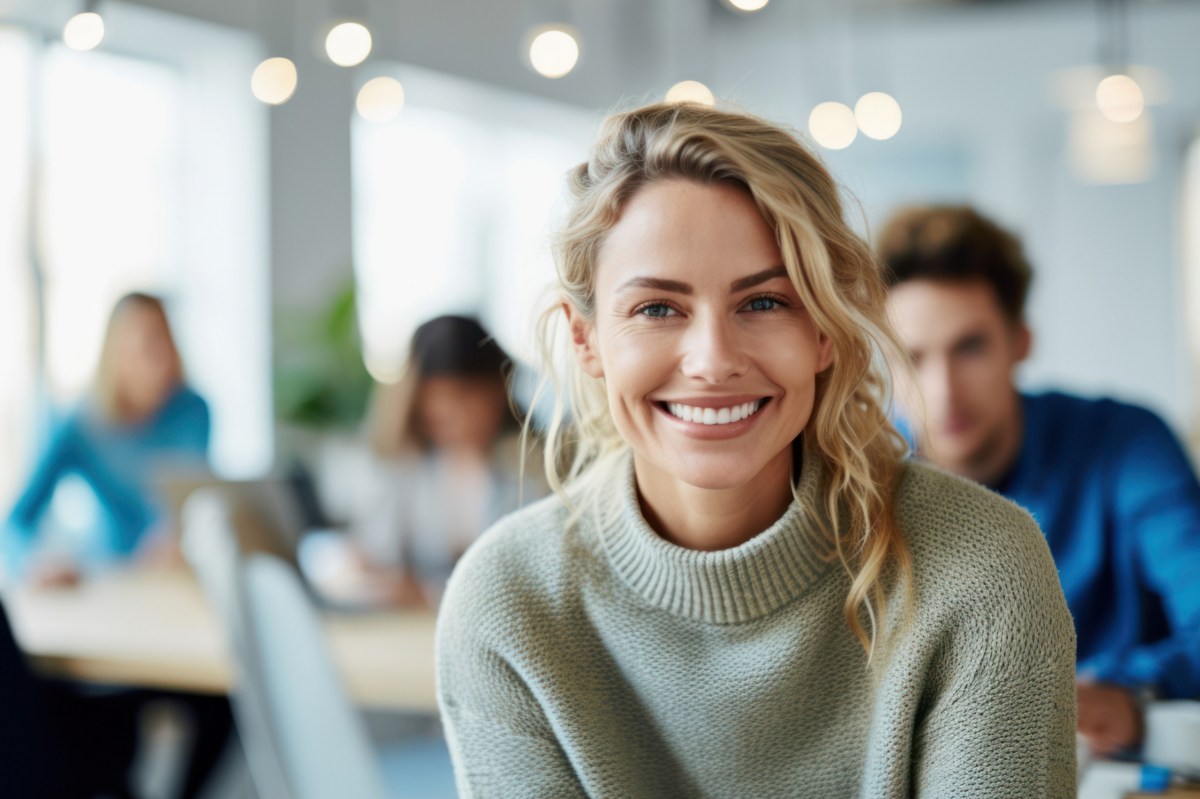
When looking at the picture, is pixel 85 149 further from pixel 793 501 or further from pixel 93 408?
pixel 793 501

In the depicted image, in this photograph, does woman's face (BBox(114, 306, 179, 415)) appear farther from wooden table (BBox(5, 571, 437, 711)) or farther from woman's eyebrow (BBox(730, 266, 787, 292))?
woman's eyebrow (BBox(730, 266, 787, 292))

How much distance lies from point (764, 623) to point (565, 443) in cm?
→ 43

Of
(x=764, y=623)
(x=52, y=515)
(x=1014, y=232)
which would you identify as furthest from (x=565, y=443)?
(x=52, y=515)

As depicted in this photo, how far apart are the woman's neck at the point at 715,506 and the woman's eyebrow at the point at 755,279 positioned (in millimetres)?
219

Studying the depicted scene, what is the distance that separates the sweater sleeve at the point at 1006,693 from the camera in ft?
4.01

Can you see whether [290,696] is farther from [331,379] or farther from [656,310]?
[331,379]

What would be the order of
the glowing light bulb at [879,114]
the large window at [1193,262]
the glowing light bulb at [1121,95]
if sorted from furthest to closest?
the large window at [1193,262] → the glowing light bulb at [879,114] → the glowing light bulb at [1121,95]

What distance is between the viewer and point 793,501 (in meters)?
1.38

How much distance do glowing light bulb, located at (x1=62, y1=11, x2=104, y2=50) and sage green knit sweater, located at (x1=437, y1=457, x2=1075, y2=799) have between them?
175cm

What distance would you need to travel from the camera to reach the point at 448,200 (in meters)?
6.81

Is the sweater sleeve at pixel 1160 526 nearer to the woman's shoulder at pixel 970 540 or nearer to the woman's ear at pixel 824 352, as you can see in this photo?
the woman's shoulder at pixel 970 540

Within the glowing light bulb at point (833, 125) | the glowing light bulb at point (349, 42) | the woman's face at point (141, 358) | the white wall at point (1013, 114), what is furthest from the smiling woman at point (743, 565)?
the white wall at point (1013, 114)

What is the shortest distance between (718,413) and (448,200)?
18.7ft

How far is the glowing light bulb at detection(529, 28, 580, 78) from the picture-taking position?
10.9 feet
